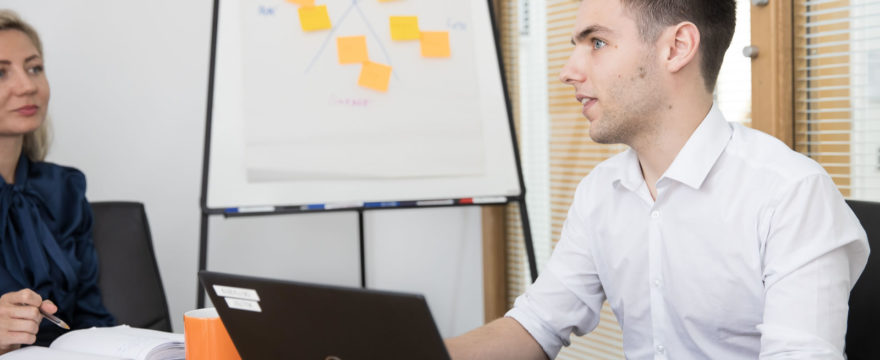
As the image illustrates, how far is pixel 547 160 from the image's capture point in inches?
108

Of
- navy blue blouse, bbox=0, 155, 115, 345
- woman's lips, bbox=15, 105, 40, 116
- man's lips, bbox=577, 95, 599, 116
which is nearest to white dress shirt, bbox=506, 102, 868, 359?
man's lips, bbox=577, 95, 599, 116

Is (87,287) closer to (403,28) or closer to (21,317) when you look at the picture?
(21,317)

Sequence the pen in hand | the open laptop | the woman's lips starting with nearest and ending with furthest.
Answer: the open laptop → the pen in hand → the woman's lips

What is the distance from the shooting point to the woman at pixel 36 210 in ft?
5.87

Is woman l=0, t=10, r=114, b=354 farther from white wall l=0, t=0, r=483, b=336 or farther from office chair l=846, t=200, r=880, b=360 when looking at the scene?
office chair l=846, t=200, r=880, b=360

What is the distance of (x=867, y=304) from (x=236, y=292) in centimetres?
84

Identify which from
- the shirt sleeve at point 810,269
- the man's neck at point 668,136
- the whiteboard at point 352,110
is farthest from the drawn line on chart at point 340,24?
the shirt sleeve at point 810,269

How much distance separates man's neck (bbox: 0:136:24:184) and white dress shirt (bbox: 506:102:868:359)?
1287mm

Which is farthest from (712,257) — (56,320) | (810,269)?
(56,320)

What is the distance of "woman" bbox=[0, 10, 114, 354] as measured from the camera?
1788 millimetres

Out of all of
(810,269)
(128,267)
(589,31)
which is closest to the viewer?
(810,269)

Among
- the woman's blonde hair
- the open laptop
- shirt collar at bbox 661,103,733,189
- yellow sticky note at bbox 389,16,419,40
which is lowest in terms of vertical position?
the open laptop

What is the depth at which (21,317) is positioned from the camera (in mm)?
1280

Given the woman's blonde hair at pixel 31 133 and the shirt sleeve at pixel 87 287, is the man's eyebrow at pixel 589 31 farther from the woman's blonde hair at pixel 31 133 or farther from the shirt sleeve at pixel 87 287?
the woman's blonde hair at pixel 31 133
